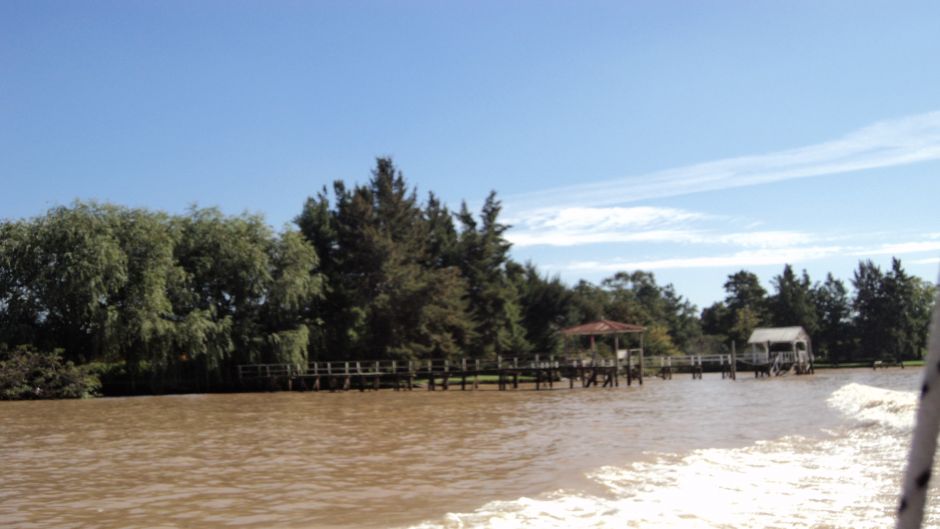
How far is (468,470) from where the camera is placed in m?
13.1

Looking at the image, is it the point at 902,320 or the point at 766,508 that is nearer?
the point at 766,508

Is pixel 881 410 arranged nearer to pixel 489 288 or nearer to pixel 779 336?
pixel 489 288

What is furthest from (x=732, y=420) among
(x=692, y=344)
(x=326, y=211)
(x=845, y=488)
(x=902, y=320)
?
(x=692, y=344)

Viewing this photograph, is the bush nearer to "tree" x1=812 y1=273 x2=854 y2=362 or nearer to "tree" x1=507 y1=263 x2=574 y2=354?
"tree" x1=507 y1=263 x2=574 y2=354

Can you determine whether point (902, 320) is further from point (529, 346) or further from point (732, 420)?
point (732, 420)

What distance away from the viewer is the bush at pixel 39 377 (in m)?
37.4

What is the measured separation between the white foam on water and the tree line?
33.6 m

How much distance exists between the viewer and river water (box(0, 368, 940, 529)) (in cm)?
Answer: 936

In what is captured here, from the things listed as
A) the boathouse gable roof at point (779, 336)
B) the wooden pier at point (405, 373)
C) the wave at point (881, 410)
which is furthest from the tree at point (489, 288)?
the wave at point (881, 410)

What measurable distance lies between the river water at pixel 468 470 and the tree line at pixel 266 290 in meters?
17.1

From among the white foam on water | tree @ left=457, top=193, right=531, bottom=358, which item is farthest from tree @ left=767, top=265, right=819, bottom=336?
the white foam on water

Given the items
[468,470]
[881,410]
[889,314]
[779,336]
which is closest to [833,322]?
[889,314]

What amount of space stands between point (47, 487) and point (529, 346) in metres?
50.8

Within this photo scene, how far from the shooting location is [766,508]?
919 centimetres
